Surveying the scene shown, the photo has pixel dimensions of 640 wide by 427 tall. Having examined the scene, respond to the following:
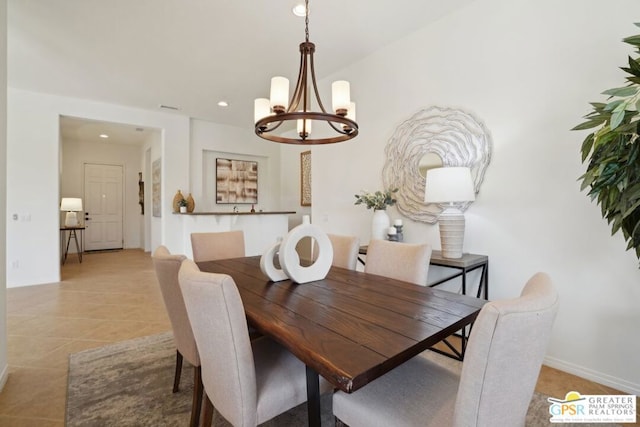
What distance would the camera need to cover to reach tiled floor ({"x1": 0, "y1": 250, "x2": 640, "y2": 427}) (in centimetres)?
179

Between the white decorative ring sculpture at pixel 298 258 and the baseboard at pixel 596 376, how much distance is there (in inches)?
71.6

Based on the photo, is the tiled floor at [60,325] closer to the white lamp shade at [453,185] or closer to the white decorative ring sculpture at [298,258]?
the white decorative ring sculpture at [298,258]

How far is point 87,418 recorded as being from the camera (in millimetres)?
1614

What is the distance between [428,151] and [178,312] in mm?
2420

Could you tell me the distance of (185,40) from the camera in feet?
9.91

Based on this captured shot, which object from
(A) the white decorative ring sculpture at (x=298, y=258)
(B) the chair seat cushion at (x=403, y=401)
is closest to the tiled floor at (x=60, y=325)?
(A) the white decorative ring sculpture at (x=298, y=258)

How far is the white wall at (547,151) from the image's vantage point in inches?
74.2

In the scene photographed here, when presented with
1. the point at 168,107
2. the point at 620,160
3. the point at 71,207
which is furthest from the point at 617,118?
Answer: the point at 71,207

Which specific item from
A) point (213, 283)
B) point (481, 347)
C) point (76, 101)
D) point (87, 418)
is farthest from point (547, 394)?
point (76, 101)

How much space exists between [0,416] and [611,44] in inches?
168

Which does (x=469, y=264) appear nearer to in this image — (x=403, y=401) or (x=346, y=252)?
(x=346, y=252)

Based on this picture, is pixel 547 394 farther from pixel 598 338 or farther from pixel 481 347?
pixel 481 347

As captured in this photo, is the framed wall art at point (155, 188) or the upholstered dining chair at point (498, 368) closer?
the upholstered dining chair at point (498, 368)

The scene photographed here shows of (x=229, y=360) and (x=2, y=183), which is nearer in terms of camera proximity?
(x=229, y=360)
